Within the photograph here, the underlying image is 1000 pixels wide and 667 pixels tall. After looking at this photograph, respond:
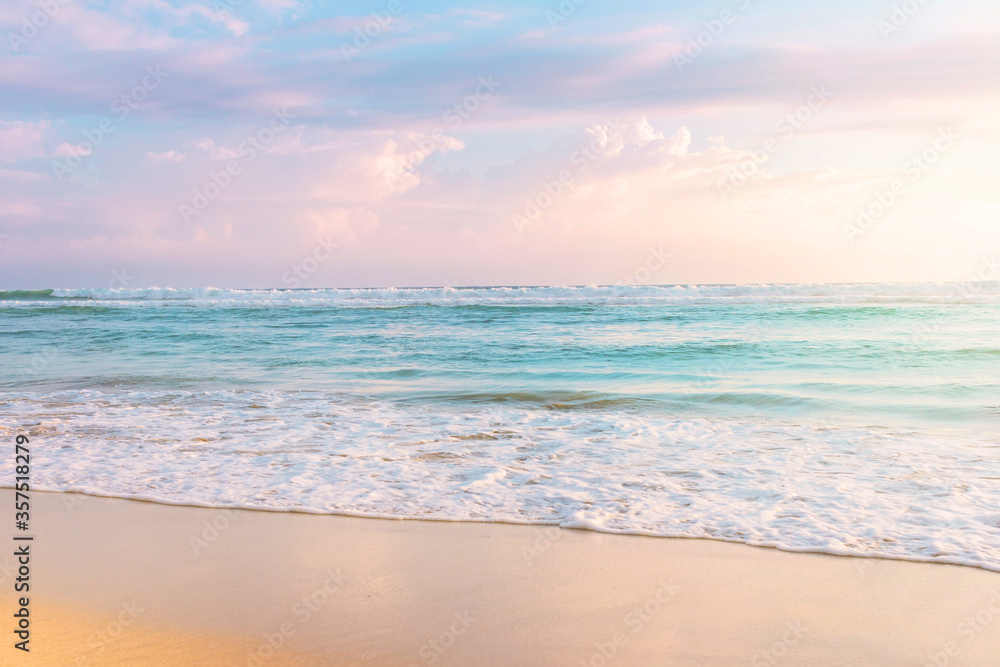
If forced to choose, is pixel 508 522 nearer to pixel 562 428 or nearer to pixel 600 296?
pixel 562 428

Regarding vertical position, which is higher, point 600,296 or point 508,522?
point 600,296

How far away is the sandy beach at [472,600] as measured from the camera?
2.70m

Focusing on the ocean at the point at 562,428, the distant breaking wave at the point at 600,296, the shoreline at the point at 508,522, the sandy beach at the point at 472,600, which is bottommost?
the sandy beach at the point at 472,600

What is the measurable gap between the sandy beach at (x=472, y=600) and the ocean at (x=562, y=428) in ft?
1.16

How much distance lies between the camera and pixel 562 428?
23.5 ft

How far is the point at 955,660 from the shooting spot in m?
2.63

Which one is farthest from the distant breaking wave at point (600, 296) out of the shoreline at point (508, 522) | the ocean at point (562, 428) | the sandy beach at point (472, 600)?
the sandy beach at point (472, 600)

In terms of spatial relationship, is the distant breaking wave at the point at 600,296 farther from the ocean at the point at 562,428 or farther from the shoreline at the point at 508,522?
the shoreline at the point at 508,522

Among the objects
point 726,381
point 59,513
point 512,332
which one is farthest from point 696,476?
point 512,332

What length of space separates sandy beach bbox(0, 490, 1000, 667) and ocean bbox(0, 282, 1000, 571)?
1.16 feet

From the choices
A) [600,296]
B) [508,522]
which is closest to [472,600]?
[508,522]

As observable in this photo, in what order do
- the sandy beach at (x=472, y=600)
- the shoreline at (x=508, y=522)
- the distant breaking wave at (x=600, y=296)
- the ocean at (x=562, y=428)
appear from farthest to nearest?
the distant breaking wave at (x=600, y=296)
the ocean at (x=562, y=428)
the shoreline at (x=508, y=522)
the sandy beach at (x=472, y=600)

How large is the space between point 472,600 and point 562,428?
13.5 feet

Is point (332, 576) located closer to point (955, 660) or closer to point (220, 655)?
point (220, 655)
